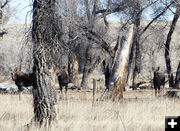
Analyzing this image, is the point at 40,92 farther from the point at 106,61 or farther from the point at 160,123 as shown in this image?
the point at 106,61

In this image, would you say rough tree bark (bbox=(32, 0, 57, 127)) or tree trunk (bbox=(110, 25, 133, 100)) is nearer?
rough tree bark (bbox=(32, 0, 57, 127))

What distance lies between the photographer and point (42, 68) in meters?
8.80

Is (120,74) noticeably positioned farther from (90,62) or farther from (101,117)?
(90,62)

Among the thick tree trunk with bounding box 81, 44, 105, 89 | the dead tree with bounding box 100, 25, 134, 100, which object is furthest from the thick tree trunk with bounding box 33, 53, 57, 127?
the thick tree trunk with bounding box 81, 44, 105, 89

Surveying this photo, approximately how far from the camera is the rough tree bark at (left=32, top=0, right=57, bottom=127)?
880 cm

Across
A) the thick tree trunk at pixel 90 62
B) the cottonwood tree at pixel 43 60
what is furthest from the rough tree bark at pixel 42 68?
the thick tree trunk at pixel 90 62

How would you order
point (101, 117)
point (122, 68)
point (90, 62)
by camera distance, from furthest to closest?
point (90, 62) → point (122, 68) → point (101, 117)

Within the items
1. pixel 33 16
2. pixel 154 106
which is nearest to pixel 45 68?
pixel 33 16

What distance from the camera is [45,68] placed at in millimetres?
8820

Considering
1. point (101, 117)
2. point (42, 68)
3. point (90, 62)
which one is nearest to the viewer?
point (42, 68)

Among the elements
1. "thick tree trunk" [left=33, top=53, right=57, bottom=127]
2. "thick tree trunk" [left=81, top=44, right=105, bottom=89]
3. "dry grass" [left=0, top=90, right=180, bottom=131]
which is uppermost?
"thick tree trunk" [left=81, top=44, right=105, bottom=89]

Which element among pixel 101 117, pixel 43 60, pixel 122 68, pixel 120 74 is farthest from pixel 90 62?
pixel 43 60

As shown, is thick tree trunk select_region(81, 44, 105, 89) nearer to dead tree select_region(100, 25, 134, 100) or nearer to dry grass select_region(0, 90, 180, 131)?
dead tree select_region(100, 25, 134, 100)

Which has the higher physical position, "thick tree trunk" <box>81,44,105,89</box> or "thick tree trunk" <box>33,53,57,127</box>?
"thick tree trunk" <box>81,44,105,89</box>
